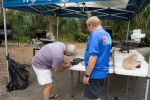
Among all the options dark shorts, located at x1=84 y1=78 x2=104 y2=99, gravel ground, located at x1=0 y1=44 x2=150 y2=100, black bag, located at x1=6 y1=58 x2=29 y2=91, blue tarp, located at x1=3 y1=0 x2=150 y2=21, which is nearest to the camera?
dark shorts, located at x1=84 y1=78 x2=104 y2=99

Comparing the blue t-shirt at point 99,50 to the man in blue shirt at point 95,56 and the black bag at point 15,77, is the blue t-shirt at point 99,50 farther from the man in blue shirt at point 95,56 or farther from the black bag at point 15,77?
the black bag at point 15,77

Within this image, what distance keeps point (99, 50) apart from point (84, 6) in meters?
3.40

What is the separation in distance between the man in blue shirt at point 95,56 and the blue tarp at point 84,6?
914 millimetres

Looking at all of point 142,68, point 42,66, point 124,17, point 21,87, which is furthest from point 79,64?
point 124,17

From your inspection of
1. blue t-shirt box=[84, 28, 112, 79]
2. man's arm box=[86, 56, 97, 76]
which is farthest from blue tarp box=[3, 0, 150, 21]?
man's arm box=[86, 56, 97, 76]

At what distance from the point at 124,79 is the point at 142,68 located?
5.77 ft

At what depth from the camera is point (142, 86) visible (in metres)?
4.71

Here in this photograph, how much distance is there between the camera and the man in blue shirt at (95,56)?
8.59 ft

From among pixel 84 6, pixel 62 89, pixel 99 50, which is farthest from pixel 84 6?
pixel 99 50

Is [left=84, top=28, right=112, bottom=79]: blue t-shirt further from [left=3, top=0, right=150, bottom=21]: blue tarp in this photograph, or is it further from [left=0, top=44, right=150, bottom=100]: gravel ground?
[left=0, top=44, right=150, bottom=100]: gravel ground

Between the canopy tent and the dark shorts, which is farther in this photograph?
the canopy tent

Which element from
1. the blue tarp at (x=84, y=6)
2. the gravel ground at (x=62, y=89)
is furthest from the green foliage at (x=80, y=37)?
the gravel ground at (x=62, y=89)

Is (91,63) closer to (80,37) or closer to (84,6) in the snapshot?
(84,6)

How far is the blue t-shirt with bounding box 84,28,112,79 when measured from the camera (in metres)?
2.61
